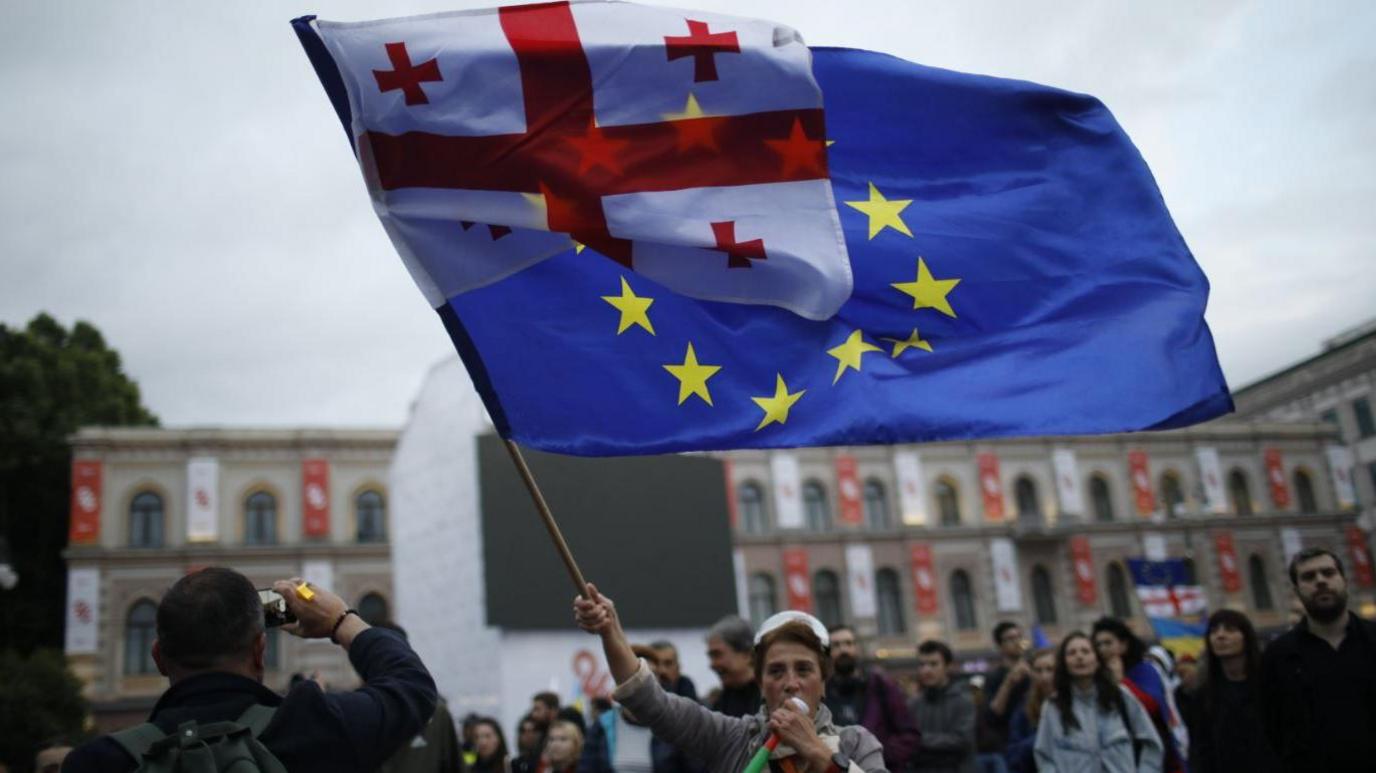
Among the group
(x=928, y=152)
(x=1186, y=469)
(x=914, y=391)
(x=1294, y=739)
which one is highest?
(x=1186, y=469)

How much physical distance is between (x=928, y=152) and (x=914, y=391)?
1017mm

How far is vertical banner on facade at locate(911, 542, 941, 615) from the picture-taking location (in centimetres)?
4544

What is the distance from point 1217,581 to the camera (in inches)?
1956

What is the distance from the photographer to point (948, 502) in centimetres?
4791

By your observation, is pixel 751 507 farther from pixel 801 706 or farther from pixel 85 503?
pixel 801 706

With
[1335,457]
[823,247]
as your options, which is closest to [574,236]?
[823,247]

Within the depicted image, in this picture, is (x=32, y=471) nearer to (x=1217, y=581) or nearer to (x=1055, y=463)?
(x=1055, y=463)

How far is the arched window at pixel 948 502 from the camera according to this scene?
47.7m

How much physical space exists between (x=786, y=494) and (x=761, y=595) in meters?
3.77

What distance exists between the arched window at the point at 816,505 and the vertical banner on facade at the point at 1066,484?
9353 millimetres

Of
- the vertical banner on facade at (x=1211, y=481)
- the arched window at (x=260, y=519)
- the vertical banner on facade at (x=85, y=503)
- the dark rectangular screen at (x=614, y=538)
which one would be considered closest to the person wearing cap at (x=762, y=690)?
the dark rectangular screen at (x=614, y=538)

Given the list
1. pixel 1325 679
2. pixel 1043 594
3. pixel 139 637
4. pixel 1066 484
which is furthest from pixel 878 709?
pixel 1066 484

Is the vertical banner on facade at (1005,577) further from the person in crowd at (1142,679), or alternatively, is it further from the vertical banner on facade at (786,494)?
the person in crowd at (1142,679)

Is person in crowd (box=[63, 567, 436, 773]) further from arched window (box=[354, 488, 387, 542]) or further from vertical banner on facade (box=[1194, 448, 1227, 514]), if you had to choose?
vertical banner on facade (box=[1194, 448, 1227, 514])
